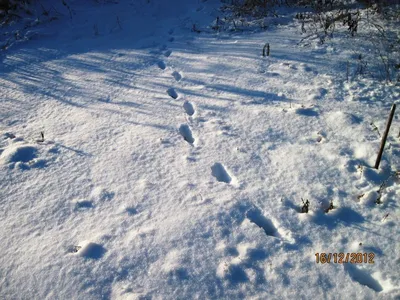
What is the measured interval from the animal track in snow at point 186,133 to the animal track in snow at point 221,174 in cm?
38

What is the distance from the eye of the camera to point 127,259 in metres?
1.80

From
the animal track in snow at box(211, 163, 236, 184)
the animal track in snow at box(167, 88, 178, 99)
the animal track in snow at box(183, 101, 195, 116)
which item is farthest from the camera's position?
the animal track in snow at box(167, 88, 178, 99)

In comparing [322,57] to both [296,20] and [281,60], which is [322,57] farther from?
[296,20]

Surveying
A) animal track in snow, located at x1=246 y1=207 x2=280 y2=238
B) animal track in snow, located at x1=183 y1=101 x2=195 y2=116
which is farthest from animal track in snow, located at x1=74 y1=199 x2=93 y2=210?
animal track in snow, located at x1=183 y1=101 x2=195 y2=116

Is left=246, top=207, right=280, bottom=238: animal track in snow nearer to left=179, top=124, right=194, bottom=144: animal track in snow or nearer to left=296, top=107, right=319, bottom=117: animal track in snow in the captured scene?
left=179, top=124, right=194, bottom=144: animal track in snow

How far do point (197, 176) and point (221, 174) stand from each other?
19 cm

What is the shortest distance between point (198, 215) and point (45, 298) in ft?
3.27

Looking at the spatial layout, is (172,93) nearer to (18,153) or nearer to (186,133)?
(186,133)

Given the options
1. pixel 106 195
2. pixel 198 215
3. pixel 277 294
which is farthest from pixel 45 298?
pixel 277 294

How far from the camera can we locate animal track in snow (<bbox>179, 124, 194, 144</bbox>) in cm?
268

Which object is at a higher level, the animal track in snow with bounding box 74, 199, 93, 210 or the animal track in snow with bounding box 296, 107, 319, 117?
the animal track in snow with bounding box 296, 107, 319, 117

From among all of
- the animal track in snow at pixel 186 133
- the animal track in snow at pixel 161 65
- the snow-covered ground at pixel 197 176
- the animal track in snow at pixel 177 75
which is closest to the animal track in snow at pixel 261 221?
the snow-covered ground at pixel 197 176

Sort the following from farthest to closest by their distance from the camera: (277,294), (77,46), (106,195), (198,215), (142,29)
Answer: (142,29) → (77,46) → (106,195) → (198,215) → (277,294)
